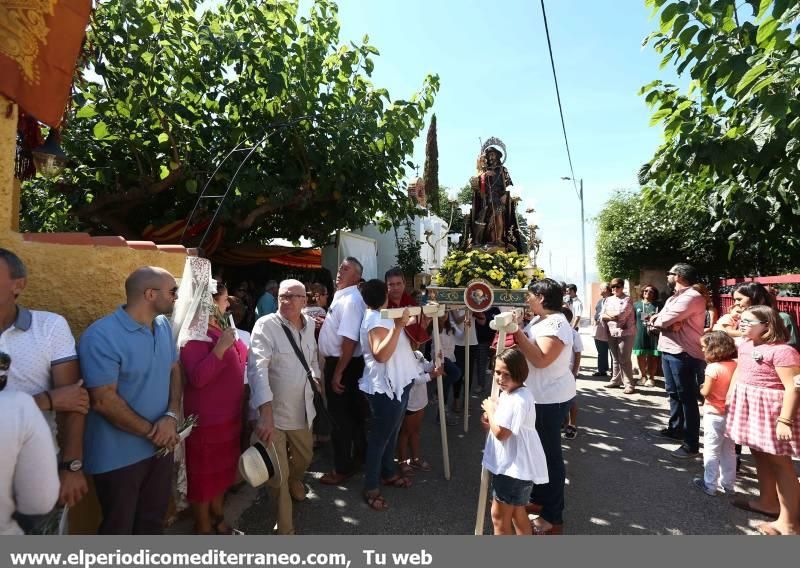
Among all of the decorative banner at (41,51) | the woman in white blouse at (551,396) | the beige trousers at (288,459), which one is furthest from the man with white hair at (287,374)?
the decorative banner at (41,51)

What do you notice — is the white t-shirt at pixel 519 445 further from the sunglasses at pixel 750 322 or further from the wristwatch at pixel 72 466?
the wristwatch at pixel 72 466

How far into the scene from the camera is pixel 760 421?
3.17 meters

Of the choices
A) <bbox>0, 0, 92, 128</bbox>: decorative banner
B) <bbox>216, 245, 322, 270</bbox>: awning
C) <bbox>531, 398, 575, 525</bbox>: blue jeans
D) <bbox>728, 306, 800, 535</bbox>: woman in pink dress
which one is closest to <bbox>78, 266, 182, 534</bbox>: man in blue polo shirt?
<bbox>0, 0, 92, 128</bbox>: decorative banner

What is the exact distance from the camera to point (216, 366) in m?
2.67

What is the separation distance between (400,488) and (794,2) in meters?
4.18

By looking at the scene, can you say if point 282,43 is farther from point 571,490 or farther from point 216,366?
point 571,490

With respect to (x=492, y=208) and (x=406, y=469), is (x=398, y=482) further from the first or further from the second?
(x=492, y=208)

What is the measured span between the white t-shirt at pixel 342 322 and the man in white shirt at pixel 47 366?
206 cm

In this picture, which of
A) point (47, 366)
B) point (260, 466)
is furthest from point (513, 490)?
point (47, 366)

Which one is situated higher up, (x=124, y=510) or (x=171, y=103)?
(x=171, y=103)

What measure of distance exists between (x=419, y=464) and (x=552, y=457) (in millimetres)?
1611

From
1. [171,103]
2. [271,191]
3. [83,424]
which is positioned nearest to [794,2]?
Answer: [83,424]

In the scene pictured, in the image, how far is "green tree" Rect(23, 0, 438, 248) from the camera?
540 centimetres

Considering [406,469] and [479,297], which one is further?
[479,297]
